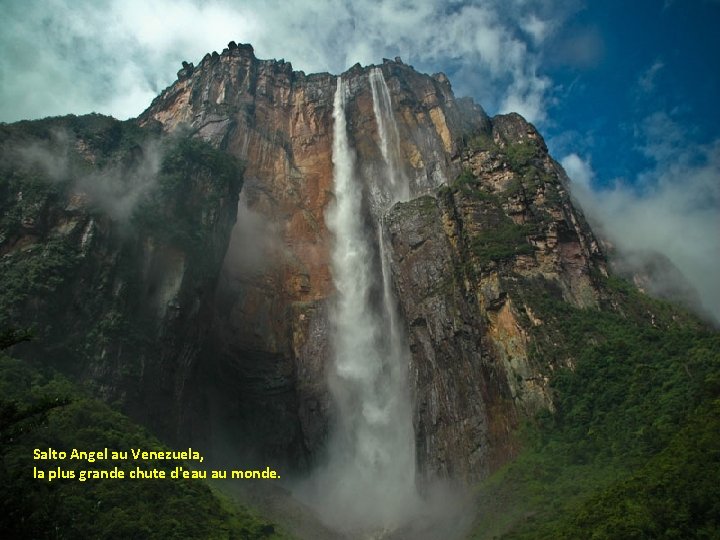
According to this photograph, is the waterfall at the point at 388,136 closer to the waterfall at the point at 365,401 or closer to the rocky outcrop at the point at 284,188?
the rocky outcrop at the point at 284,188

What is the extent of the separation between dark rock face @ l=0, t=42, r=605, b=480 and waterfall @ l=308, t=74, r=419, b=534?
1.24 meters

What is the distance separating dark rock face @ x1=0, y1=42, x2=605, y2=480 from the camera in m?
27.2

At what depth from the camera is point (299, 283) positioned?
4081 cm

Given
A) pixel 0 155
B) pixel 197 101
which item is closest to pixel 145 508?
pixel 0 155

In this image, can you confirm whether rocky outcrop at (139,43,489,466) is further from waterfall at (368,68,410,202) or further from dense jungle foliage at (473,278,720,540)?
dense jungle foliage at (473,278,720,540)

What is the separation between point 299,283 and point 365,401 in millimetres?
10466

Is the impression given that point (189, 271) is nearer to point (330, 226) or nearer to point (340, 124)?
point (330, 226)

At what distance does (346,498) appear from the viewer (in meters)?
31.2

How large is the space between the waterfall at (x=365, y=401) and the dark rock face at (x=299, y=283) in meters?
1.24

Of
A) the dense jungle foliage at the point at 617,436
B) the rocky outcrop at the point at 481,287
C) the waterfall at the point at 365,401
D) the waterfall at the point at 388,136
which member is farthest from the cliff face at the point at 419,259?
the dense jungle foliage at the point at 617,436

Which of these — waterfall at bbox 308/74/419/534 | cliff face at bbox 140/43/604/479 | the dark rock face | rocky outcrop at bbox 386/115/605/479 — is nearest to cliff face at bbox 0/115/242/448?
the dark rock face

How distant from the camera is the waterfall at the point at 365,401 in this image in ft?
99.4

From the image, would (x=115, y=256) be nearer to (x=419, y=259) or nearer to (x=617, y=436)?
(x=419, y=259)

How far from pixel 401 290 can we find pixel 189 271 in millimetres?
13536
